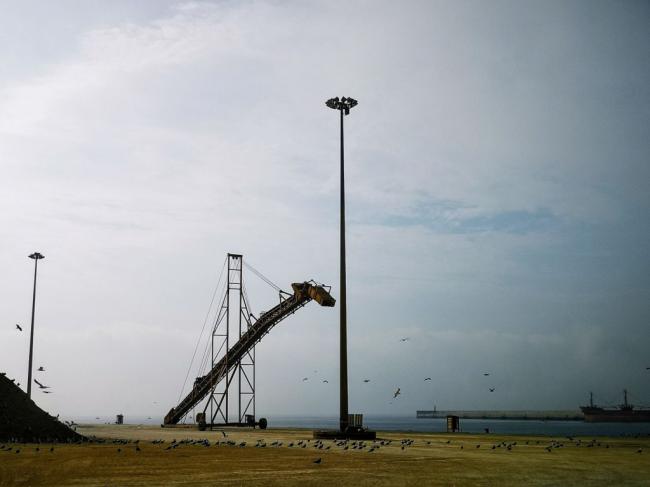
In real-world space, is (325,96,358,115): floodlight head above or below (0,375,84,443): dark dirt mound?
above

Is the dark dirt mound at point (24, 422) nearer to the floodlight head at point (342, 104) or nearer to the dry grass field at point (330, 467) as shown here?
the dry grass field at point (330, 467)

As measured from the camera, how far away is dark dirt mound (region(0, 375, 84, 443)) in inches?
1298

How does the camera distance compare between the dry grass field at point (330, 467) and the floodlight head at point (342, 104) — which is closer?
the dry grass field at point (330, 467)

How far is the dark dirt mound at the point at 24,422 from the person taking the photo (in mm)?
32969

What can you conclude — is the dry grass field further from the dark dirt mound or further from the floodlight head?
the floodlight head

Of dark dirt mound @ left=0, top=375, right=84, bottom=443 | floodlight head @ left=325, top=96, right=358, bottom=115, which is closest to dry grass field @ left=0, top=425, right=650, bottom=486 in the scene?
dark dirt mound @ left=0, top=375, right=84, bottom=443

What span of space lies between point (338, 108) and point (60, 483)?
88.8ft

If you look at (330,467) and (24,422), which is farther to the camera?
(24,422)

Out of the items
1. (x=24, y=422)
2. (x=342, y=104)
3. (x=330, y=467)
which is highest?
(x=342, y=104)

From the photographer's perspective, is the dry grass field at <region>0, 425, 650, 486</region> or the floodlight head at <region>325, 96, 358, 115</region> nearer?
the dry grass field at <region>0, 425, 650, 486</region>

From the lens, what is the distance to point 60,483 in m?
14.5

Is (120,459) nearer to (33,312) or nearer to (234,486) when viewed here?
(234,486)

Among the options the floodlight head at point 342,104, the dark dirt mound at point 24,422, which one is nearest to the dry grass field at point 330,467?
the dark dirt mound at point 24,422

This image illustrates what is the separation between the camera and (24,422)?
34.4m
